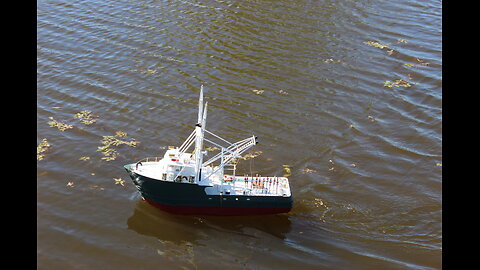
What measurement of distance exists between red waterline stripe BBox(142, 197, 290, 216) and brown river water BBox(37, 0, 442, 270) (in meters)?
0.58

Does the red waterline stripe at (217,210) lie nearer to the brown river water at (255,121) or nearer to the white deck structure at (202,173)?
the brown river water at (255,121)

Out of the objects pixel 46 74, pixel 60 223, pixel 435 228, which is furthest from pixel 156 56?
pixel 435 228

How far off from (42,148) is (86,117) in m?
5.20

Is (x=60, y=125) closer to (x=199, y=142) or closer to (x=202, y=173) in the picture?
(x=202, y=173)

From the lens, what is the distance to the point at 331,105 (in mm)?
46906

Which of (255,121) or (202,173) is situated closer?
(202,173)

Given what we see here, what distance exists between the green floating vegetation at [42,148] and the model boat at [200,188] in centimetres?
999

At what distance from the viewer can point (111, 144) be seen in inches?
1640

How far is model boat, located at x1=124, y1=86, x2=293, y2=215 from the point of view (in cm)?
3403

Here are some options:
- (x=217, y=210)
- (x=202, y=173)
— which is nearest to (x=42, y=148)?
(x=202, y=173)

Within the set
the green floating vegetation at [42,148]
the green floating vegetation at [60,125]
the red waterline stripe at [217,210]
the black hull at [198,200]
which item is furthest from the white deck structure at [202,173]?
the green floating vegetation at [60,125]

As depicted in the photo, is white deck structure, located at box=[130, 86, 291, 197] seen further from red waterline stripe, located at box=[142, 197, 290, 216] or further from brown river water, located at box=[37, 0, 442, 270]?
brown river water, located at box=[37, 0, 442, 270]

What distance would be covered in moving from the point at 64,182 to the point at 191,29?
26.5m

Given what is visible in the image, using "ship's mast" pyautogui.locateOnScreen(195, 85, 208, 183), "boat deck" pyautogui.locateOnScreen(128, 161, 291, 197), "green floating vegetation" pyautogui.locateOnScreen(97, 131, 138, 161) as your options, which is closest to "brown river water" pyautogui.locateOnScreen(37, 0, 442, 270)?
"green floating vegetation" pyautogui.locateOnScreen(97, 131, 138, 161)
